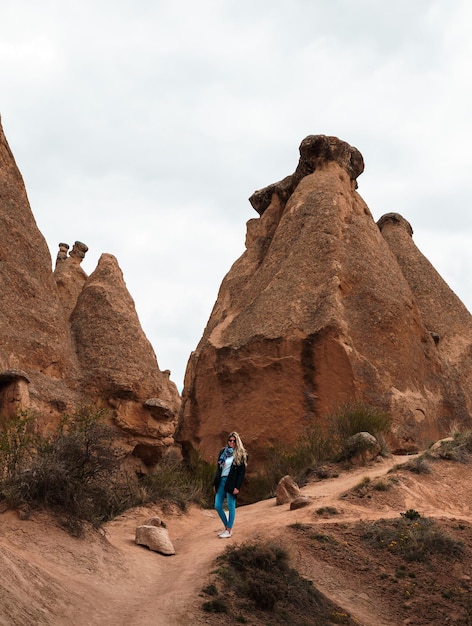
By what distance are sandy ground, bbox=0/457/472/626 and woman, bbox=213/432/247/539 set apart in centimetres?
29

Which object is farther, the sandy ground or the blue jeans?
the blue jeans

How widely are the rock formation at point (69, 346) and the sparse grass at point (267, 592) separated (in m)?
6.14

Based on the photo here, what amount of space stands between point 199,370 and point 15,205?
6307mm

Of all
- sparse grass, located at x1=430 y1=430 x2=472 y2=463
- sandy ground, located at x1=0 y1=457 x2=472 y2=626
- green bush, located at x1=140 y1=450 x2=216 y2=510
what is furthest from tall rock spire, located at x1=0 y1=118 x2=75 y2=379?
sparse grass, located at x1=430 y1=430 x2=472 y2=463

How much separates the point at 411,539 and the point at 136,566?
A: 3479 millimetres

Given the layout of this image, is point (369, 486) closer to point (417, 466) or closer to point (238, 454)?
point (417, 466)

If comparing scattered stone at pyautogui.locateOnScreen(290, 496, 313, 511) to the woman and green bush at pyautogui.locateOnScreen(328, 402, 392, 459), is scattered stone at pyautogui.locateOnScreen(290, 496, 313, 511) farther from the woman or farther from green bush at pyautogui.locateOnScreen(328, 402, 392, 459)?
green bush at pyautogui.locateOnScreen(328, 402, 392, 459)

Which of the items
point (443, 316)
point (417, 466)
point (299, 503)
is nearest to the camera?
point (299, 503)

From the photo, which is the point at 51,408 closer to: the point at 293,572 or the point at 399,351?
the point at 293,572

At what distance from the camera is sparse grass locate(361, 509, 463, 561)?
903 centimetres

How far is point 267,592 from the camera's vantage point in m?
7.32

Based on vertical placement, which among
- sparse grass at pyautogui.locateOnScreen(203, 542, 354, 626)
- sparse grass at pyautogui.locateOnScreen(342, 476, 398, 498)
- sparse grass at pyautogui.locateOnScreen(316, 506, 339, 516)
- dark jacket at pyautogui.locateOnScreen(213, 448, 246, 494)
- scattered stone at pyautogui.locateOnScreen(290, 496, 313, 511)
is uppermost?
dark jacket at pyautogui.locateOnScreen(213, 448, 246, 494)

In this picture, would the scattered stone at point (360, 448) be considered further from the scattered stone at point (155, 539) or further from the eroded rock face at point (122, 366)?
the scattered stone at point (155, 539)

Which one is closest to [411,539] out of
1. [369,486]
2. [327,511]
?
[327,511]
